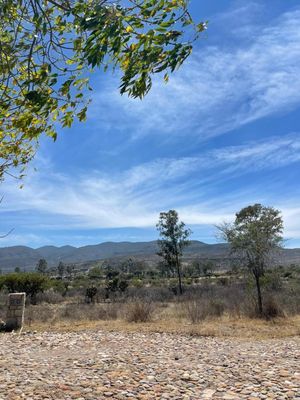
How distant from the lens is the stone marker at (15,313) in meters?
13.3

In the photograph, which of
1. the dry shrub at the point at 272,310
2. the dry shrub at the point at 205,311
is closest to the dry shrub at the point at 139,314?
the dry shrub at the point at 205,311

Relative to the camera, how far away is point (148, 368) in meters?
7.24

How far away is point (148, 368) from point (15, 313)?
7.68m

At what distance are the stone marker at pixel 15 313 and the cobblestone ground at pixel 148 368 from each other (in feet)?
7.82

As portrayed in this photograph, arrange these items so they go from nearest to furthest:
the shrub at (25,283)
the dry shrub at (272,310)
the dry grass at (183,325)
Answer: the dry grass at (183,325), the dry shrub at (272,310), the shrub at (25,283)

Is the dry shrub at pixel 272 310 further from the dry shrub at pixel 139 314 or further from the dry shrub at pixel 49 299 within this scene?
the dry shrub at pixel 49 299

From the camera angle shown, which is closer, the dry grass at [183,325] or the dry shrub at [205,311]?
the dry grass at [183,325]

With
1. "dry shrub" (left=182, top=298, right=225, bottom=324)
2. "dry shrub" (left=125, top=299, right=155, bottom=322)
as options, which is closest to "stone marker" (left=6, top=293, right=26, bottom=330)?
"dry shrub" (left=125, top=299, right=155, bottom=322)

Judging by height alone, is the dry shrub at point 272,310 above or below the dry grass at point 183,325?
above

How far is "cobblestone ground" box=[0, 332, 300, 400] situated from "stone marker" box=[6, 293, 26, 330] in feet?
7.82

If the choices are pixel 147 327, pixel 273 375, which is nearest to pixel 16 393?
pixel 273 375

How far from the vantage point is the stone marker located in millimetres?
13312

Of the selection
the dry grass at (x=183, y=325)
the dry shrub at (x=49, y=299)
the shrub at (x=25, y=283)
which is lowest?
the dry grass at (x=183, y=325)

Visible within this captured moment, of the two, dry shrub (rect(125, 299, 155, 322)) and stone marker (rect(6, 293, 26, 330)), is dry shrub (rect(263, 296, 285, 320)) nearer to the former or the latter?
dry shrub (rect(125, 299, 155, 322))
